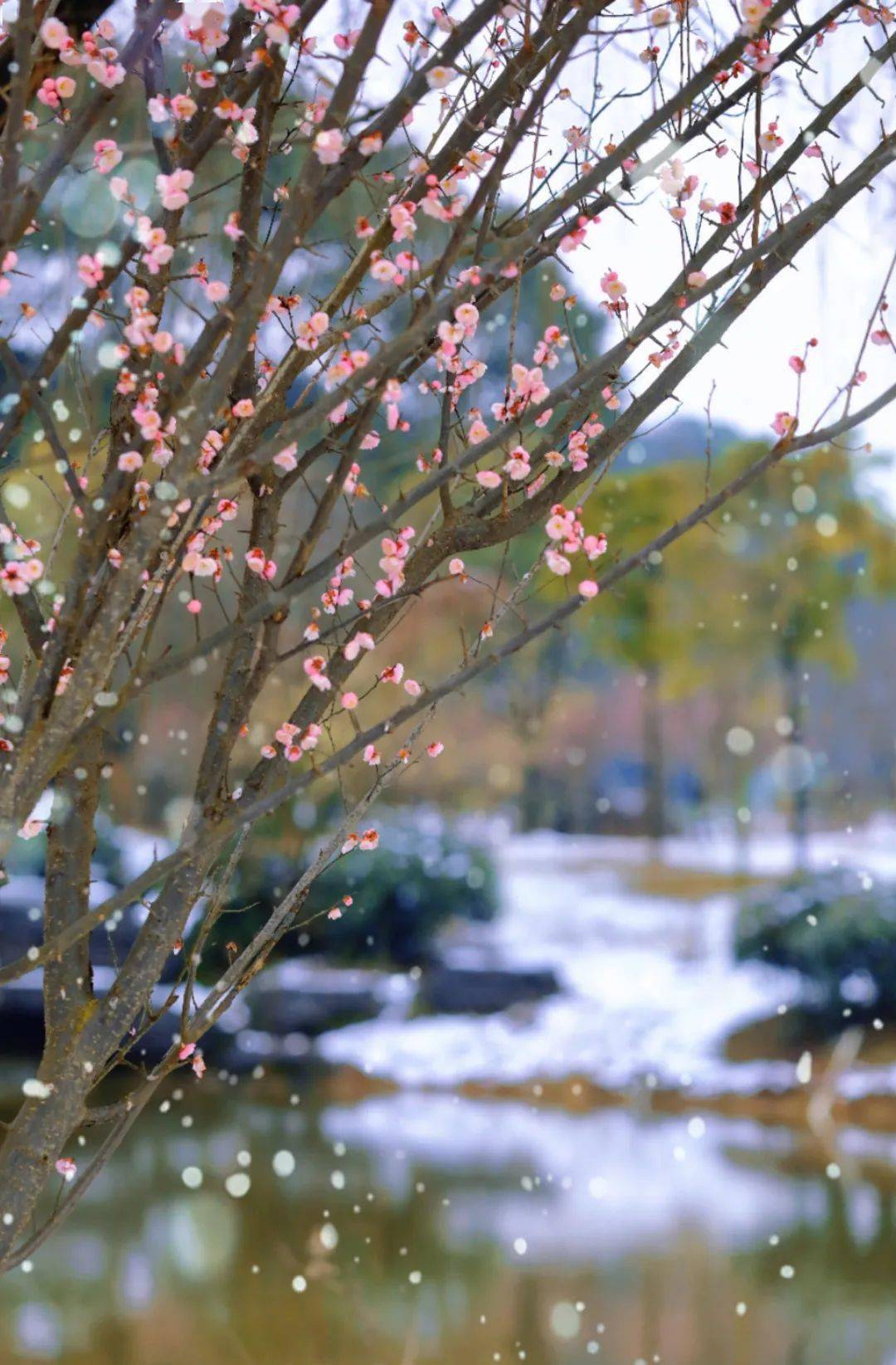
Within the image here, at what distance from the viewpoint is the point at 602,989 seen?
5.50m

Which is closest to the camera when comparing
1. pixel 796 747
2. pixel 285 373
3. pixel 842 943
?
pixel 285 373

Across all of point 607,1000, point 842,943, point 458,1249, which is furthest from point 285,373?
point 607,1000

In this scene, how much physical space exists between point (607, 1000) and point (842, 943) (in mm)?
1091

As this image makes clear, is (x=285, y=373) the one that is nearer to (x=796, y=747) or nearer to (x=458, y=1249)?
(x=458, y=1249)

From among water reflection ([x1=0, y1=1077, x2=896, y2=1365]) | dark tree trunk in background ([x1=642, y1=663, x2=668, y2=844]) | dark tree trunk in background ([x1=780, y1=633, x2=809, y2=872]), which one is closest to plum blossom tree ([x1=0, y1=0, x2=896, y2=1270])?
water reflection ([x1=0, y1=1077, x2=896, y2=1365])

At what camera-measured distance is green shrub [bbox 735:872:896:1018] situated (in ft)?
15.6

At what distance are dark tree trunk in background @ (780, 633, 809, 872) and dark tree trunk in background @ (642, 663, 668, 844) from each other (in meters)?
0.59

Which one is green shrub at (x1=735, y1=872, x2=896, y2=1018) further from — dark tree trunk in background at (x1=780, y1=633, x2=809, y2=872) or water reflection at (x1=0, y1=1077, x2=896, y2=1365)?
dark tree trunk in background at (x1=780, y1=633, x2=809, y2=872)

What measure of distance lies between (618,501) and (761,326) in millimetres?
1093

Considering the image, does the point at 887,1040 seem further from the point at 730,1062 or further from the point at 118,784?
the point at 118,784

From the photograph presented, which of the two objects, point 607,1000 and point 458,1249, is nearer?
point 458,1249

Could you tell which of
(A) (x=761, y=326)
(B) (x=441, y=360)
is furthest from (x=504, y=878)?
(B) (x=441, y=360)

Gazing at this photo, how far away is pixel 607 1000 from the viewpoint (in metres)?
5.43

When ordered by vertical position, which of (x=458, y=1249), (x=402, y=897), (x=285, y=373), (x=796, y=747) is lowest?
(x=458, y=1249)
